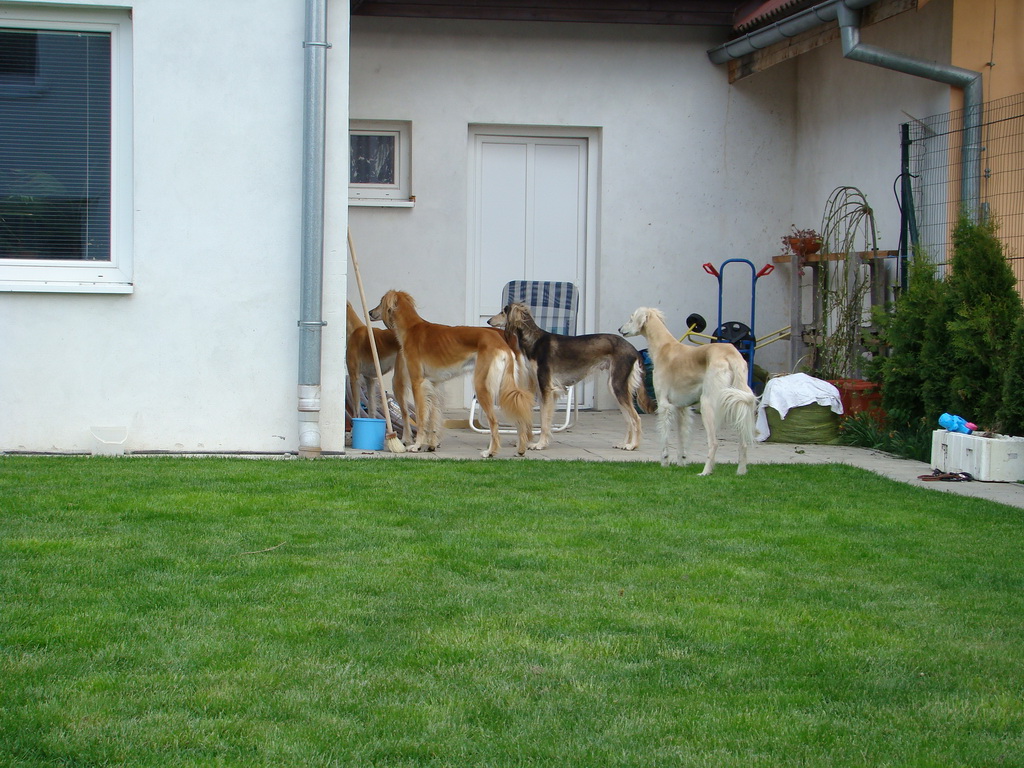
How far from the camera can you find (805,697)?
3.10 m

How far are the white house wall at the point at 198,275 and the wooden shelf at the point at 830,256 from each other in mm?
5242

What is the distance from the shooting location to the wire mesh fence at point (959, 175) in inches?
366

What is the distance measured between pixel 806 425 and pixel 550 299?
2.68 metres

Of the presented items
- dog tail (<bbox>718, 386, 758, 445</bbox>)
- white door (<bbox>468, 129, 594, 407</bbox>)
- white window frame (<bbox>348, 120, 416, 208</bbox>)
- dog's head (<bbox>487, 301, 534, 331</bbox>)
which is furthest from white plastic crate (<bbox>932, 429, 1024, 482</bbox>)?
white window frame (<bbox>348, 120, 416, 208</bbox>)

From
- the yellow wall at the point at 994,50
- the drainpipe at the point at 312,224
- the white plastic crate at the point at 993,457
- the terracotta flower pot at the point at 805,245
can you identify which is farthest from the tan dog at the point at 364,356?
the yellow wall at the point at 994,50

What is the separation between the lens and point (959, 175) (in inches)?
376

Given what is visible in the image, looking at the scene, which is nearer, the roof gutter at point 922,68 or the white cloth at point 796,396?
the roof gutter at point 922,68

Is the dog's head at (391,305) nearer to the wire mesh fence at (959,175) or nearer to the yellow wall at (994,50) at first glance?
the wire mesh fence at (959,175)

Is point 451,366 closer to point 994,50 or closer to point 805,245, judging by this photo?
point 805,245

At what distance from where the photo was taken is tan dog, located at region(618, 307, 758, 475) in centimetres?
702

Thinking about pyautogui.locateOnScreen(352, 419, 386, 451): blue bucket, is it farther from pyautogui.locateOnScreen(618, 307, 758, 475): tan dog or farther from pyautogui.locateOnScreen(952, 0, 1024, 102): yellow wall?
pyautogui.locateOnScreen(952, 0, 1024, 102): yellow wall

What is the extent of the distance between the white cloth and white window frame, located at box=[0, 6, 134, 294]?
512cm

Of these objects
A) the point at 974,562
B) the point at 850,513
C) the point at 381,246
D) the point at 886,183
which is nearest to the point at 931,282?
the point at 886,183

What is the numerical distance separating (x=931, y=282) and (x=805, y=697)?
6.50m
